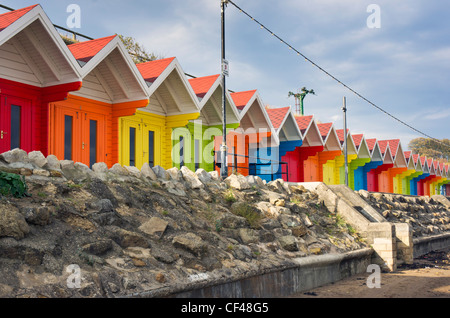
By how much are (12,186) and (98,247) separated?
168 cm

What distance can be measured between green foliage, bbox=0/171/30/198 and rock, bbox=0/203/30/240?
0.63m

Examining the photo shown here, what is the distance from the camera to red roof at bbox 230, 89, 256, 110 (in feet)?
62.2

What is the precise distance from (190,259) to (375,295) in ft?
13.8

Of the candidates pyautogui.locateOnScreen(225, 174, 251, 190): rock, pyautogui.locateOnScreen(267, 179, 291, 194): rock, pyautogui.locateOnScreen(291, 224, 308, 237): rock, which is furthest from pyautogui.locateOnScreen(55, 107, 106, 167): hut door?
pyautogui.locateOnScreen(291, 224, 308, 237): rock

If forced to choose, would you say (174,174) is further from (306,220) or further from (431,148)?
(431,148)

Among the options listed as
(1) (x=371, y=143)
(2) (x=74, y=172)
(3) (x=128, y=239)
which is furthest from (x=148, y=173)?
(1) (x=371, y=143)

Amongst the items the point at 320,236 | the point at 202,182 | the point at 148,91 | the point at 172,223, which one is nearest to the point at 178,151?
the point at 148,91

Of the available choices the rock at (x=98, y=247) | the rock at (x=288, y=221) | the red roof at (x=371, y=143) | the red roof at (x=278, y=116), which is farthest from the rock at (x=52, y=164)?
the red roof at (x=371, y=143)

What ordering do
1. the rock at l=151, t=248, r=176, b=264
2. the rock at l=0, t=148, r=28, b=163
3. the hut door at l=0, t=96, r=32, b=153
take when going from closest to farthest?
the rock at l=151, t=248, r=176, b=264
the rock at l=0, t=148, r=28, b=163
the hut door at l=0, t=96, r=32, b=153

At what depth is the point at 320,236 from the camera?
39.9ft

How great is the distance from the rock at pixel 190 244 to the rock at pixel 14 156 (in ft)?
9.99

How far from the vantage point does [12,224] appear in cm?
623

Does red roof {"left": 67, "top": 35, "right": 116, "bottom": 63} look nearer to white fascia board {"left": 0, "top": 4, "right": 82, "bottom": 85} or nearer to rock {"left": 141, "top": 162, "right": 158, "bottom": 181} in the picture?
white fascia board {"left": 0, "top": 4, "right": 82, "bottom": 85}

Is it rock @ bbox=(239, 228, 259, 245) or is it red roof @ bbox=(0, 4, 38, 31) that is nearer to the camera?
rock @ bbox=(239, 228, 259, 245)
